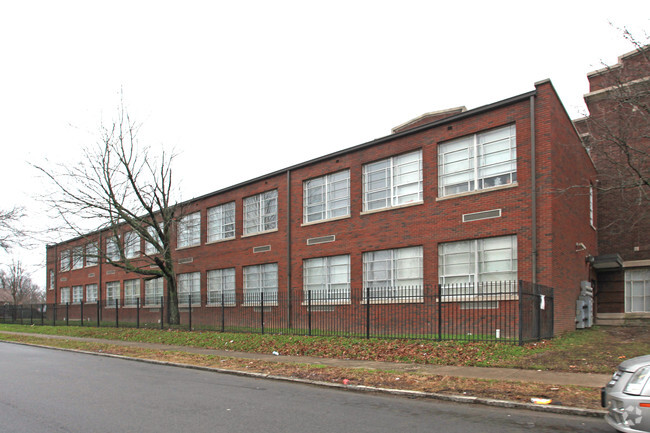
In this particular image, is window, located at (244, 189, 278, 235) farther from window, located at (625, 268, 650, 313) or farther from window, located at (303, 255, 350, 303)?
window, located at (625, 268, 650, 313)

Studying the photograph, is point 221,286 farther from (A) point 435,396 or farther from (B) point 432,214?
(A) point 435,396

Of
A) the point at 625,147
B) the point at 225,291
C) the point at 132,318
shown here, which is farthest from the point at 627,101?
the point at 132,318

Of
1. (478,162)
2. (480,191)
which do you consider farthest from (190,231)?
(480,191)

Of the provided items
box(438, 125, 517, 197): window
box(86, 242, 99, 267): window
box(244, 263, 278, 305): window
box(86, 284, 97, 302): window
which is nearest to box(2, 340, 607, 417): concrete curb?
box(438, 125, 517, 197): window

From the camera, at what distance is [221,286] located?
31328 mm

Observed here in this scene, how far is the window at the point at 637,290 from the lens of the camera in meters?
24.1

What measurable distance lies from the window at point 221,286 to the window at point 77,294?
22370 mm

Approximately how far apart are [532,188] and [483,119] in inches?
126

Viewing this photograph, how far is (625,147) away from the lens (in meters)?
14.7

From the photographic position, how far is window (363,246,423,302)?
2044 centimetres

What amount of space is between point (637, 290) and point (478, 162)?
1170 cm

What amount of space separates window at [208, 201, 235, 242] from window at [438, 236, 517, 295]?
1502 cm

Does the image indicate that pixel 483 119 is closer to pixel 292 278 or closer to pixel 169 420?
pixel 292 278

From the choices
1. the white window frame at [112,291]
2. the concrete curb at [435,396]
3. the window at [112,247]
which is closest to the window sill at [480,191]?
the concrete curb at [435,396]
